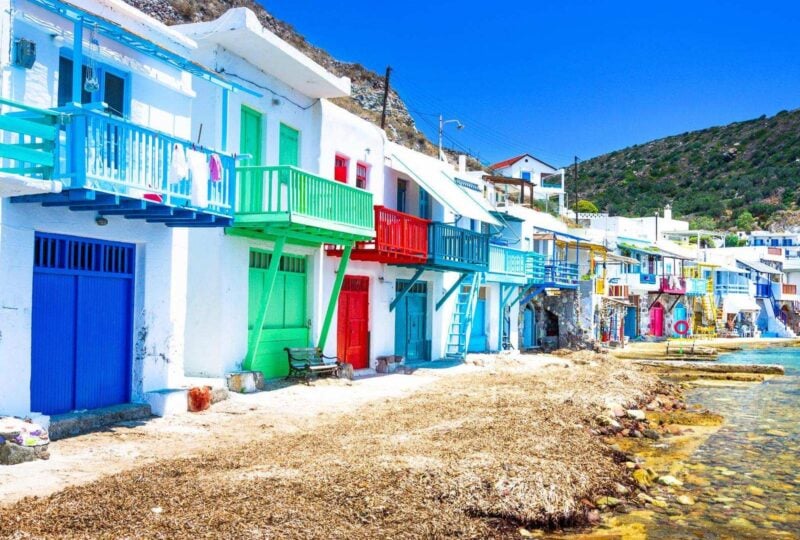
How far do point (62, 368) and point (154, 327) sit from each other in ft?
6.49

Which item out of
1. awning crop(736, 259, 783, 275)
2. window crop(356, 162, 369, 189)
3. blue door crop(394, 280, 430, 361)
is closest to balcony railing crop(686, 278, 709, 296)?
awning crop(736, 259, 783, 275)

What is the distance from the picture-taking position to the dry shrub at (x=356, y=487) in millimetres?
7445

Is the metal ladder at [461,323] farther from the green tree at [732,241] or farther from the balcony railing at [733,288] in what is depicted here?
the green tree at [732,241]

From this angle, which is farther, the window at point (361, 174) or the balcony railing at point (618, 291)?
the balcony railing at point (618, 291)

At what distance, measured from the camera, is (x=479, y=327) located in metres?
31.9

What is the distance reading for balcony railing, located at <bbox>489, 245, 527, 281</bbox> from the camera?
99.9 feet

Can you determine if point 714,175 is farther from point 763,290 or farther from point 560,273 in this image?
point 560,273

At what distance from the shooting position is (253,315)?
17.3 m

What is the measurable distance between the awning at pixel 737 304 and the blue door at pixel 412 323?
46189 millimetres

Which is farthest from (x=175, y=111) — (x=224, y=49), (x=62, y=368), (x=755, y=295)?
(x=755, y=295)

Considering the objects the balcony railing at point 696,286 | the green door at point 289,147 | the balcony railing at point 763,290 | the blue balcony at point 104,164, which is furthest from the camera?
the balcony railing at point 763,290

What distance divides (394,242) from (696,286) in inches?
1795

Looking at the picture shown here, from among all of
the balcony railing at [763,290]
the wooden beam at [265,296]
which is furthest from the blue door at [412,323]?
the balcony railing at [763,290]

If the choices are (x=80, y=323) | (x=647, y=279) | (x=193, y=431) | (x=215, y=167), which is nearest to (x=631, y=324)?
(x=647, y=279)
